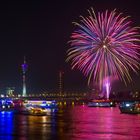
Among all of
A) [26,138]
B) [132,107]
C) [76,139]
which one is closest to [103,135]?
[76,139]

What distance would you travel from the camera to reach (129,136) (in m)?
38.7

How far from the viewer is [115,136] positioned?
38.7 m

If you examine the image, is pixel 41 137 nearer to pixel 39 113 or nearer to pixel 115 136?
pixel 115 136

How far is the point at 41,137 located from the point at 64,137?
1786 millimetres

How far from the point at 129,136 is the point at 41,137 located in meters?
6.88

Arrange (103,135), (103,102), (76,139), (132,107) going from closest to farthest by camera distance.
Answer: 1. (76,139)
2. (103,135)
3. (132,107)
4. (103,102)

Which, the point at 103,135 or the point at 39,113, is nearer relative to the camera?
the point at 103,135

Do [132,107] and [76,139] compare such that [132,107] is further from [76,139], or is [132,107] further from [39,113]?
[76,139]

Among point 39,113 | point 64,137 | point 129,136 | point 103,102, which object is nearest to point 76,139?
point 64,137

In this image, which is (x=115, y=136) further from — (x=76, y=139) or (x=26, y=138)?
(x=26, y=138)

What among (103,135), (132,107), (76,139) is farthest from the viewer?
(132,107)

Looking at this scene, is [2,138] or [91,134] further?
[91,134]

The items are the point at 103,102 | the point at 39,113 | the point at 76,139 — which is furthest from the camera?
the point at 103,102

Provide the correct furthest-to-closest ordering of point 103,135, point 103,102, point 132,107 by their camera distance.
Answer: point 103,102 → point 132,107 → point 103,135
